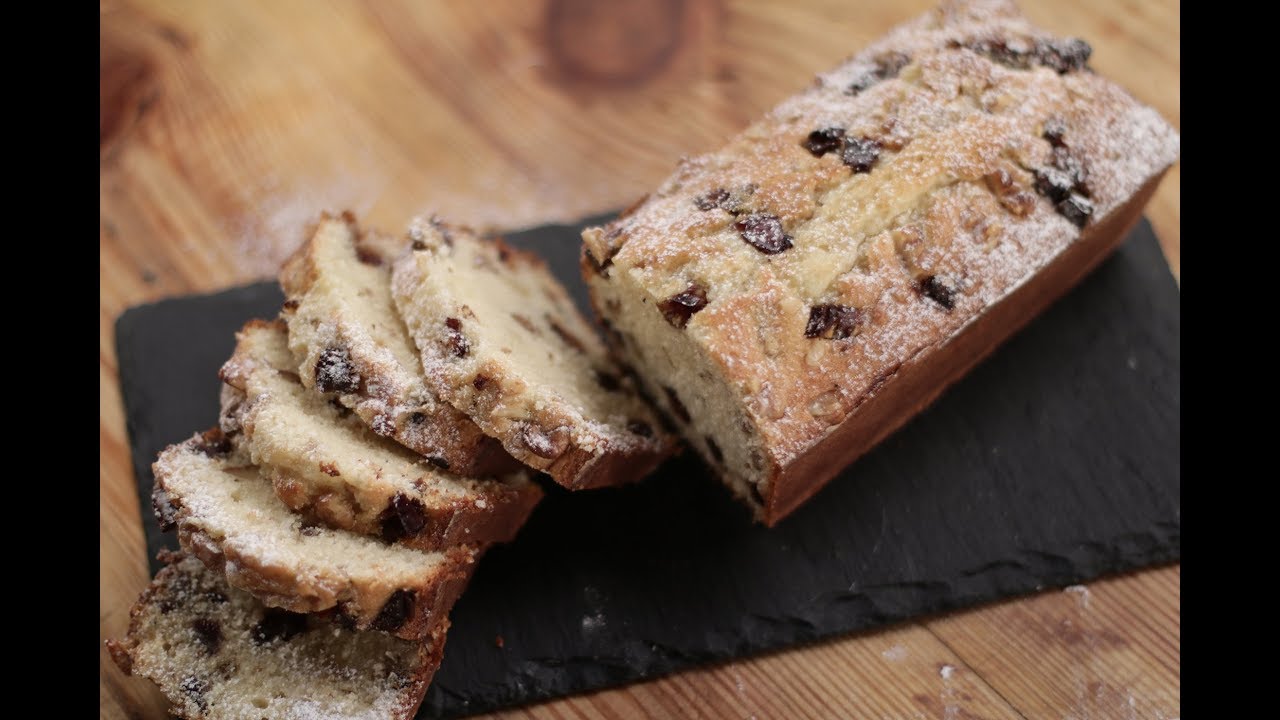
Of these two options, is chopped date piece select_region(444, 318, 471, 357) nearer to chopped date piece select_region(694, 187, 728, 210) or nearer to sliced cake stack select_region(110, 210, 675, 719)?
sliced cake stack select_region(110, 210, 675, 719)

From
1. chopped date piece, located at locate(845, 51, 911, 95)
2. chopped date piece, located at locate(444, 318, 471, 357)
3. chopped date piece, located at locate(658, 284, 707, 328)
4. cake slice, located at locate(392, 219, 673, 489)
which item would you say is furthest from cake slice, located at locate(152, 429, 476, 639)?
chopped date piece, located at locate(845, 51, 911, 95)

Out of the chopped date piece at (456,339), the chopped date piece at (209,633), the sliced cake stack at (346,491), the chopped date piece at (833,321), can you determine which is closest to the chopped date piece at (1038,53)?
the chopped date piece at (833,321)

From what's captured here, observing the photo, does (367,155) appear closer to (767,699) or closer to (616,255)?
(616,255)

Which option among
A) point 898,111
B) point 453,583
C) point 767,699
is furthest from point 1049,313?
point 453,583

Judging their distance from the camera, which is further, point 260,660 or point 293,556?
point 260,660

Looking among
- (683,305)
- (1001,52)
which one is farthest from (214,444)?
(1001,52)

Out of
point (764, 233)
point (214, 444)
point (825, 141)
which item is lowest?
point (214, 444)

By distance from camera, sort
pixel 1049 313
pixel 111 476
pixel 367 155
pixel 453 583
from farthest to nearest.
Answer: pixel 367 155 → pixel 1049 313 → pixel 111 476 → pixel 453 583

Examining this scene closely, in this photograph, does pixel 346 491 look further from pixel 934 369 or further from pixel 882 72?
pixel 882 72
